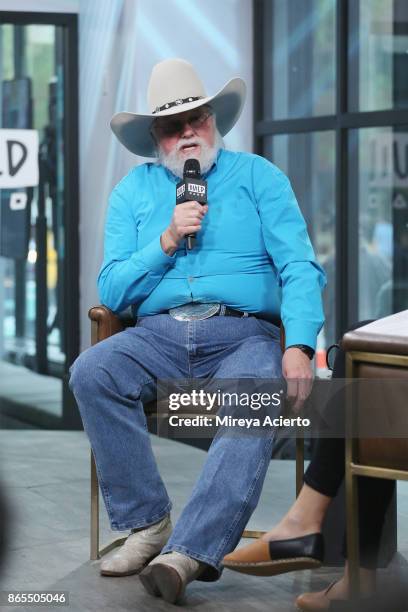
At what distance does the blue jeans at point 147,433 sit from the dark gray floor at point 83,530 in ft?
0.53

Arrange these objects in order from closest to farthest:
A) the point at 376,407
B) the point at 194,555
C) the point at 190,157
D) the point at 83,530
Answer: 1. the point at 376,407
2. the point at 194,555
3. the point at 190,157
4. the point at 83,530

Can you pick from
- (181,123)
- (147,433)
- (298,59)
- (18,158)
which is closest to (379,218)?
(298,59)

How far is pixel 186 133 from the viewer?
3.42m

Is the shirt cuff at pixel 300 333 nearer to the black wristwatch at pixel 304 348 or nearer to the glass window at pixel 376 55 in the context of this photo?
the black wristwatch at pixel 304 348

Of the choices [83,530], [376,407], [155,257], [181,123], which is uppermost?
[181,123]

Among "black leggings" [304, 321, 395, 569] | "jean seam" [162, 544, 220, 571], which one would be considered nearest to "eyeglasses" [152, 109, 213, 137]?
"black leggings" [304, 321, 395, 569]

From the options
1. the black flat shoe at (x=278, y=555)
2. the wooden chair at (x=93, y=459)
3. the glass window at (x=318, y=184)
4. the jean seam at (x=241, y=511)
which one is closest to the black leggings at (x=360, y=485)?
the black flat shoe at (x=278, y=555)

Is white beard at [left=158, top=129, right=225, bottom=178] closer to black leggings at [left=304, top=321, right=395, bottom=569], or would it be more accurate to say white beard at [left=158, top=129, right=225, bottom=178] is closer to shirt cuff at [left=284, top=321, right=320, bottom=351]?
shirt cuff at [left=284, top=321, right=320, bottom=351]

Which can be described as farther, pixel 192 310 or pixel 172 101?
pixel 172 101

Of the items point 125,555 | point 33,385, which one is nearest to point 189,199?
point 125,555

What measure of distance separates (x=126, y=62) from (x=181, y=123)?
2.30 m

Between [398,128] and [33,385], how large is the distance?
141 inches

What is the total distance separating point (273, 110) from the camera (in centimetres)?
569

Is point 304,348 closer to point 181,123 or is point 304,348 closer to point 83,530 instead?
point 181,123
